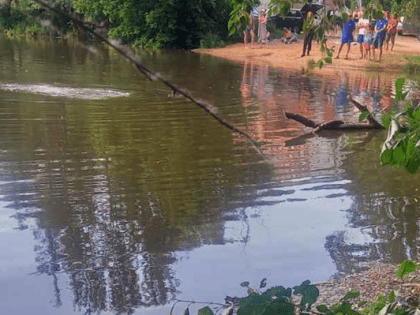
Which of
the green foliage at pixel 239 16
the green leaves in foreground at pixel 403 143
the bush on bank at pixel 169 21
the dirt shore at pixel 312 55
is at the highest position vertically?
the green foliage at pixel 239 16

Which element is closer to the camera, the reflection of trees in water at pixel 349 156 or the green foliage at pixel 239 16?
the green foliage at pixel 239 16

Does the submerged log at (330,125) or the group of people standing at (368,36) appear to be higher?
the group of people standing at (368,36)

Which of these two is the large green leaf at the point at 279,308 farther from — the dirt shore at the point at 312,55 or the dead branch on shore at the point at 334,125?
the dirt shore at the point at 312,55


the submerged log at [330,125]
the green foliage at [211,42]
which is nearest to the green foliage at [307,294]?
the submerged log at [330,125]

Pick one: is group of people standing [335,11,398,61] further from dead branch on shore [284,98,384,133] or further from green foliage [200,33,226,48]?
dead branch on shore [284,98,384,133]

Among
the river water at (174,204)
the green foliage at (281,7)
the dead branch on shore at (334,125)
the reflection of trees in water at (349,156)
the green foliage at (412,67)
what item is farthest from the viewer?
the green foliage at (412,67)

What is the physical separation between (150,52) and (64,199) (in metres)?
29.6

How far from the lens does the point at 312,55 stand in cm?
3167

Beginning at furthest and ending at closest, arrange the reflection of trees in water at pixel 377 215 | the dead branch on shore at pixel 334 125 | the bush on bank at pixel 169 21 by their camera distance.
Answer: the bush on bank at pixel 169 21 → the dead branch on shore at pixel 334 125 → the reflection of trees in water at pixel 377 215

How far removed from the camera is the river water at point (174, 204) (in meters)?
6.73

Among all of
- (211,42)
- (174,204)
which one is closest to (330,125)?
(174,204)

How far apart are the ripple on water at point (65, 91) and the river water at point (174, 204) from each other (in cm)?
128

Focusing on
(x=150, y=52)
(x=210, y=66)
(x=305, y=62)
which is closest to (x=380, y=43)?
(x=305, y=62)

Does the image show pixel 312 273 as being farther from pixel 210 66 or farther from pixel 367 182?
pixel 210 66
